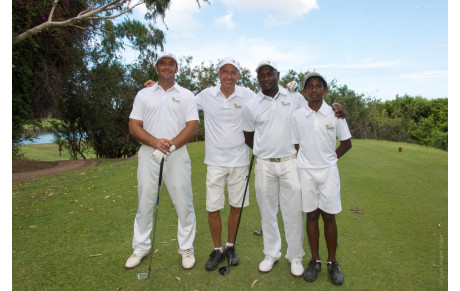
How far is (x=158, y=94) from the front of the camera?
3.93 m

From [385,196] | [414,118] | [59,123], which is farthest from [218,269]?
[414,118]

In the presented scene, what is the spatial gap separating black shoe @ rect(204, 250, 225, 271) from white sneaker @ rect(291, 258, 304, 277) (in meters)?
0.84

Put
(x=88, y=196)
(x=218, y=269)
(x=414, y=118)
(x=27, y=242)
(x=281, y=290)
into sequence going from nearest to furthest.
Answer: (x=281, y=290)
(x=218, y=269)
(x=27, y=242)
(x=88, y=196)
(x=414, y=118)

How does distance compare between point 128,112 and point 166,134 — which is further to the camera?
point 128,112

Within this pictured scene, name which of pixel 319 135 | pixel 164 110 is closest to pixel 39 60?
pixel 164 110

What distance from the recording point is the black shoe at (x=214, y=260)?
382 centimetres

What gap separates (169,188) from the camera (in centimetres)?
399

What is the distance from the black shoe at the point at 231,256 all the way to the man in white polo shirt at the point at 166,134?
0.40 m

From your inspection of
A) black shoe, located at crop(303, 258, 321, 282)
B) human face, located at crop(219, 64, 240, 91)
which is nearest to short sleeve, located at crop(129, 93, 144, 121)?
human face, located at crop(219, 64, 240, 91)

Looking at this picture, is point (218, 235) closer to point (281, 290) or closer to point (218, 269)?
point (218, 269)

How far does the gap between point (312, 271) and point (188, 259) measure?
1400mm

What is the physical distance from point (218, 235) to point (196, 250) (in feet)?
1.55

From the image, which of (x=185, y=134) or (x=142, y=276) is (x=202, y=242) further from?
(x=185, y=134)

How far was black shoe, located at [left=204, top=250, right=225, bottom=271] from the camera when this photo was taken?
3815 millimetres
